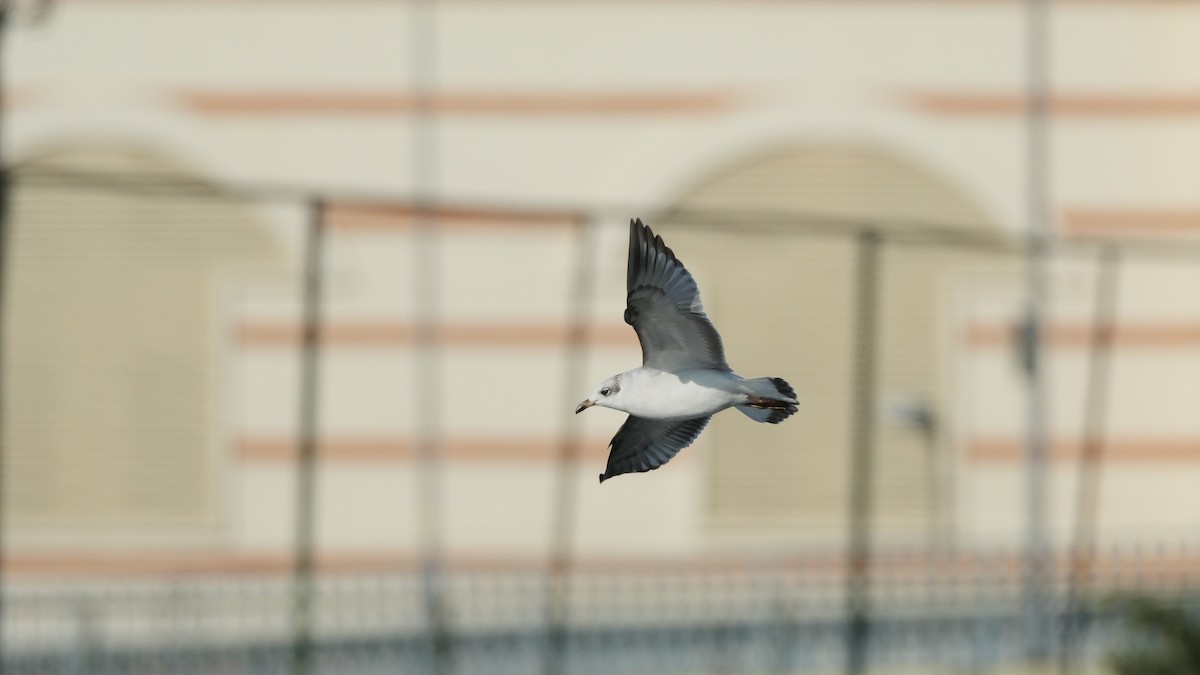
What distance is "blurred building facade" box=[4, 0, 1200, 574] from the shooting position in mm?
21203

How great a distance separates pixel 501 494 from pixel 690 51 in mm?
4866

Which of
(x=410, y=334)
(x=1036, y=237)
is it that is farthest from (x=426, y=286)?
(x=1036, y=237)

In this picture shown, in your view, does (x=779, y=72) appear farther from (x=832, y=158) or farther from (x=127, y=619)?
(x=127, y=619)

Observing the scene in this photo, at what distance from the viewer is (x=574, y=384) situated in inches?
794

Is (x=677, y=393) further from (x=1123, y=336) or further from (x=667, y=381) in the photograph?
(x=1123, y=336)

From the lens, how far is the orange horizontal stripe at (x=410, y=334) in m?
21.2

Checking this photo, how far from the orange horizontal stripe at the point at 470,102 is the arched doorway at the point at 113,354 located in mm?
964

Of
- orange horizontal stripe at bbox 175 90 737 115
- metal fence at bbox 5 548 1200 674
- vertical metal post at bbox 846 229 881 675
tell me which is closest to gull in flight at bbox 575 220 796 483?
vertical metal post at bbox 846 229 881 675

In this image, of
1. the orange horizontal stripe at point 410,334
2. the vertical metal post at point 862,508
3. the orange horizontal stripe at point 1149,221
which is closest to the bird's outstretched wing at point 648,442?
the vertical metal post at point 862,508

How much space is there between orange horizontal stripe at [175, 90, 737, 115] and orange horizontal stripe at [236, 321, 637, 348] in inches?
84.9

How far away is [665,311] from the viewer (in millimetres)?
2775

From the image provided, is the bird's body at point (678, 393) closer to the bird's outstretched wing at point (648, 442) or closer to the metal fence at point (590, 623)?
the bird's outstretched wing at point (648, 442)

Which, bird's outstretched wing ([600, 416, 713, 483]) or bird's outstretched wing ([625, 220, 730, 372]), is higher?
bird's outstretched wing ([625, 220, 730, 372])

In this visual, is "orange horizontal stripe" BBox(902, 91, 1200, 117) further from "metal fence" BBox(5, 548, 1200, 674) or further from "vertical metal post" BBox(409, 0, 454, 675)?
"vertical metal post" BBox(409, 0, 454, 675)
